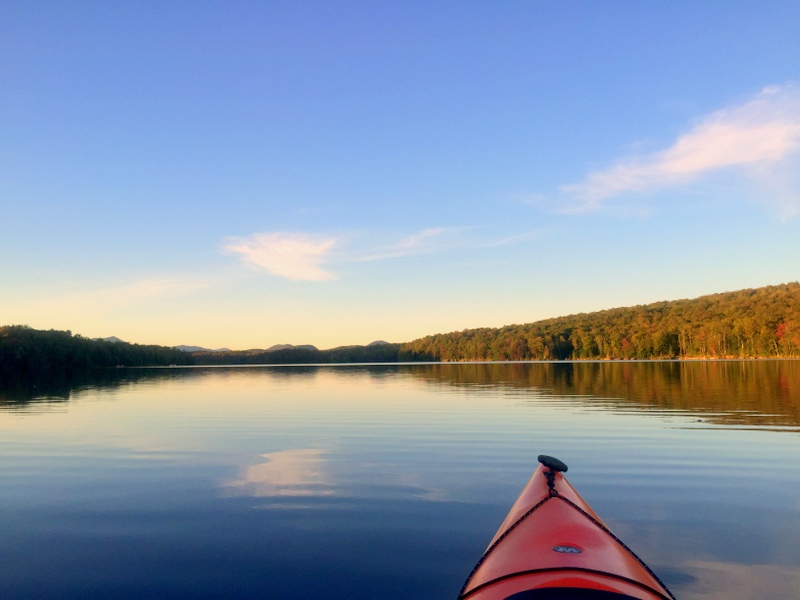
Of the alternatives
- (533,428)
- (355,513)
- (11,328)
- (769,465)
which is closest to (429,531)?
(355,513)

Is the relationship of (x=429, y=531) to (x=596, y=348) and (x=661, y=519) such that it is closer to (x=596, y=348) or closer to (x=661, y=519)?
(x=661, y=519)

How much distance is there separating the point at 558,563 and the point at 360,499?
776cm

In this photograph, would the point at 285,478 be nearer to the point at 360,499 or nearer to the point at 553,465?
the point at 360,499

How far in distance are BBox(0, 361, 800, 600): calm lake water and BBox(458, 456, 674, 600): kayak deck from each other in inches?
64.4

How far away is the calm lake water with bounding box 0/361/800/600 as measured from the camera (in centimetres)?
890

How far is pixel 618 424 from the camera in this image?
26.0m

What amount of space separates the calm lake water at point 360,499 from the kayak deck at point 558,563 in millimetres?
1635

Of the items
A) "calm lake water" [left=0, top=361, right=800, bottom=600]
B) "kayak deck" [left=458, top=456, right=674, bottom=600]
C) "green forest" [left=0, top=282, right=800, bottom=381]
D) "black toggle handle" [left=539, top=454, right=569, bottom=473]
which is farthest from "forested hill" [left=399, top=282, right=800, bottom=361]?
"kayak deck" [left=458, top=456, right=674, bottom=600]

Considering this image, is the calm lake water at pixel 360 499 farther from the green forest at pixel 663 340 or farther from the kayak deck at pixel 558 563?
the green forest at pixel 663 340

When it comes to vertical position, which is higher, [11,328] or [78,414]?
[11,328]

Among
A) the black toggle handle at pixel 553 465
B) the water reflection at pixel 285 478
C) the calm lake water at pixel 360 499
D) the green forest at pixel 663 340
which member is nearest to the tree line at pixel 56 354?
the green forest at pixel 663 340

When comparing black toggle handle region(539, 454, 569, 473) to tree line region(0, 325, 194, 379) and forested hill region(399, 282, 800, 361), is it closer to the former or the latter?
tree line region(0, 325, 194, 379)

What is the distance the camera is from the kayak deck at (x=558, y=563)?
237 inches

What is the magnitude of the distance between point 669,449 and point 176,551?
16.1 metres
